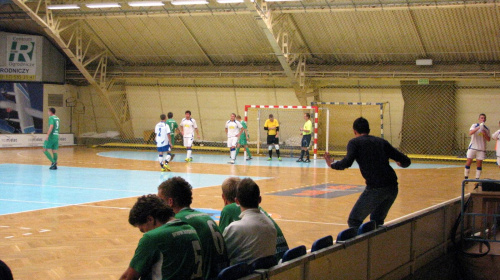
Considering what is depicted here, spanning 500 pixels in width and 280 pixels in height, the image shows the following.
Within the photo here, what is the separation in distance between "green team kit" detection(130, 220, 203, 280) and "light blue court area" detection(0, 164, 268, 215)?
289 inches

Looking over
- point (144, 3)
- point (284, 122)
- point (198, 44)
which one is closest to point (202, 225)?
point (144, 3)

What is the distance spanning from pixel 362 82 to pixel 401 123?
100 inches

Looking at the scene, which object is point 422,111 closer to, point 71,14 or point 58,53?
point 71,14

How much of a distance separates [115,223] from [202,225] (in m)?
5.29

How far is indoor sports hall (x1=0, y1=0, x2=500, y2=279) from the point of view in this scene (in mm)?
13086

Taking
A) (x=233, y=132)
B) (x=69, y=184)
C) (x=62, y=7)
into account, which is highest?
(x=62, y=7)

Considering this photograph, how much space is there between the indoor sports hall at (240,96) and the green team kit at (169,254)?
4.60 meters

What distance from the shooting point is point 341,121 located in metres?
28.2

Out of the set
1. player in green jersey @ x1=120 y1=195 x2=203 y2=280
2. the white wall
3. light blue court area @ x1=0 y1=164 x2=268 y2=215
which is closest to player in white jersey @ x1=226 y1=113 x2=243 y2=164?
light blue court area @ x1=0 y1=164 x2=268 y2=215

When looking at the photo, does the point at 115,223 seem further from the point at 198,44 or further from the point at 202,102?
the point at 202,102

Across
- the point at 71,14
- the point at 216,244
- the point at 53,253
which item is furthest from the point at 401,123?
Answer: the point at 216,244

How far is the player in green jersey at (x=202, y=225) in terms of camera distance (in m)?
4.64

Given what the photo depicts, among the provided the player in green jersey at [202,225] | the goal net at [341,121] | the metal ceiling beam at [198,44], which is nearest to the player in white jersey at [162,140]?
the metal ceiling beam at [198,44]

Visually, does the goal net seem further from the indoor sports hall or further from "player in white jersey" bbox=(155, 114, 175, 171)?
"player in white jersey" bbox=(155, 114, 175, 171)
